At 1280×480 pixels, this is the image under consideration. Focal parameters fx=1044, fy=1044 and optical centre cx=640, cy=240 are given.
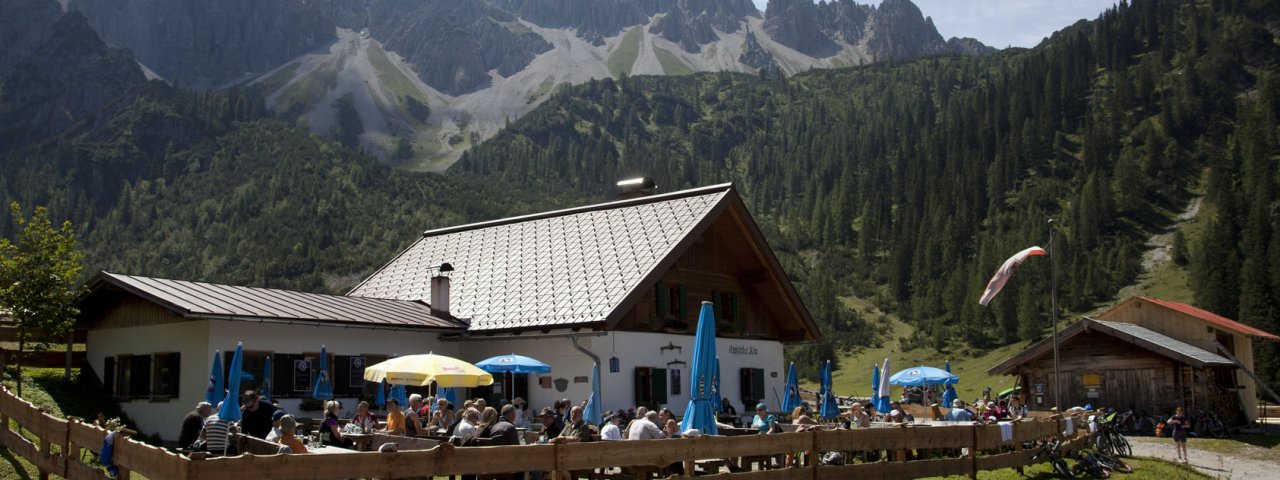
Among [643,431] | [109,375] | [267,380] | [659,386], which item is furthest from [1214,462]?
[109,375]

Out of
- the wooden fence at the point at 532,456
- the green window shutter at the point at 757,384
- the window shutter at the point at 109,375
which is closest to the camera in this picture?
the wooden fence at the point at 532,456

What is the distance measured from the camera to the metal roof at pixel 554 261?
23625mm

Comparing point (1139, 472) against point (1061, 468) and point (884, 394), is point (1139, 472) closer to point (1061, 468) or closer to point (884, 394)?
point (1061, 468)

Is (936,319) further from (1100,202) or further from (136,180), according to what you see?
(136,180)

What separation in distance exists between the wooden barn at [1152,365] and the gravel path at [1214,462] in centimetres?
357

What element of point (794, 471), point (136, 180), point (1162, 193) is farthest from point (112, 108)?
point (794, 471)

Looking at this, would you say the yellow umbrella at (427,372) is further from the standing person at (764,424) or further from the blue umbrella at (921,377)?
the blue umbrella at (921,377)

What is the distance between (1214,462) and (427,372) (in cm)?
1966

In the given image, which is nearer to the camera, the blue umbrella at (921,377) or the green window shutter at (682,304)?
the green window shutter at (682,304)

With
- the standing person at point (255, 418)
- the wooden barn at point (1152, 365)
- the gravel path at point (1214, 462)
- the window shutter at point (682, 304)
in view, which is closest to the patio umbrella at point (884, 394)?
the window shutter at point (682, 304)

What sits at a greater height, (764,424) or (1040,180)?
(1040,180)

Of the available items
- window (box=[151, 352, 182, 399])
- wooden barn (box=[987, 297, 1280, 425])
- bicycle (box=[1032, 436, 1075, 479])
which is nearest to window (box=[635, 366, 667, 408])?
bicycle (box=[1032, 436, 1075, 479])

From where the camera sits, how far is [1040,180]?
126 metres

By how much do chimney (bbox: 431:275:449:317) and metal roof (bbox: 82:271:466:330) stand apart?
32cm
